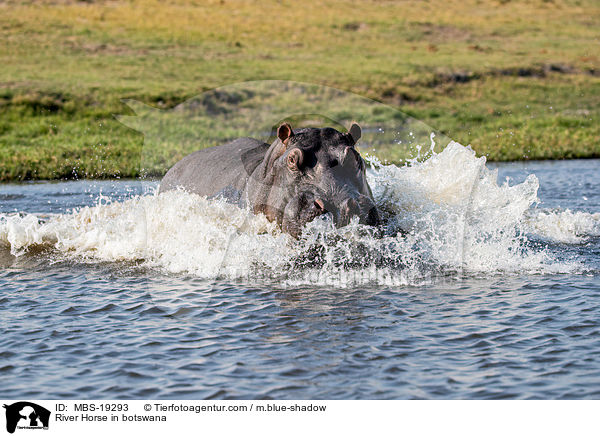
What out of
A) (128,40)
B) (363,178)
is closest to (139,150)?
(363,178)

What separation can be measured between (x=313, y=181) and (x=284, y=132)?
0.73 meters

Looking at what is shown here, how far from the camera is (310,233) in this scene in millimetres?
8031

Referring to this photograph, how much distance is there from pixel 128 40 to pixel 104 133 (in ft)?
53.6

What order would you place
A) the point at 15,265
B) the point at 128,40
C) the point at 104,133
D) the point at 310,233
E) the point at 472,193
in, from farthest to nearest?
1. the point at 128,40
2. the point at 104,133
3. the point at 472,193
4. the point at 15,265
5. the point at 310,233

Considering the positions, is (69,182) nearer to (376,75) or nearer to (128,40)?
(376,75)

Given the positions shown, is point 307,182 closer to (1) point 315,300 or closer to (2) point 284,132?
(2) point 284,132

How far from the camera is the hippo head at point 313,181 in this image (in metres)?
7.97
